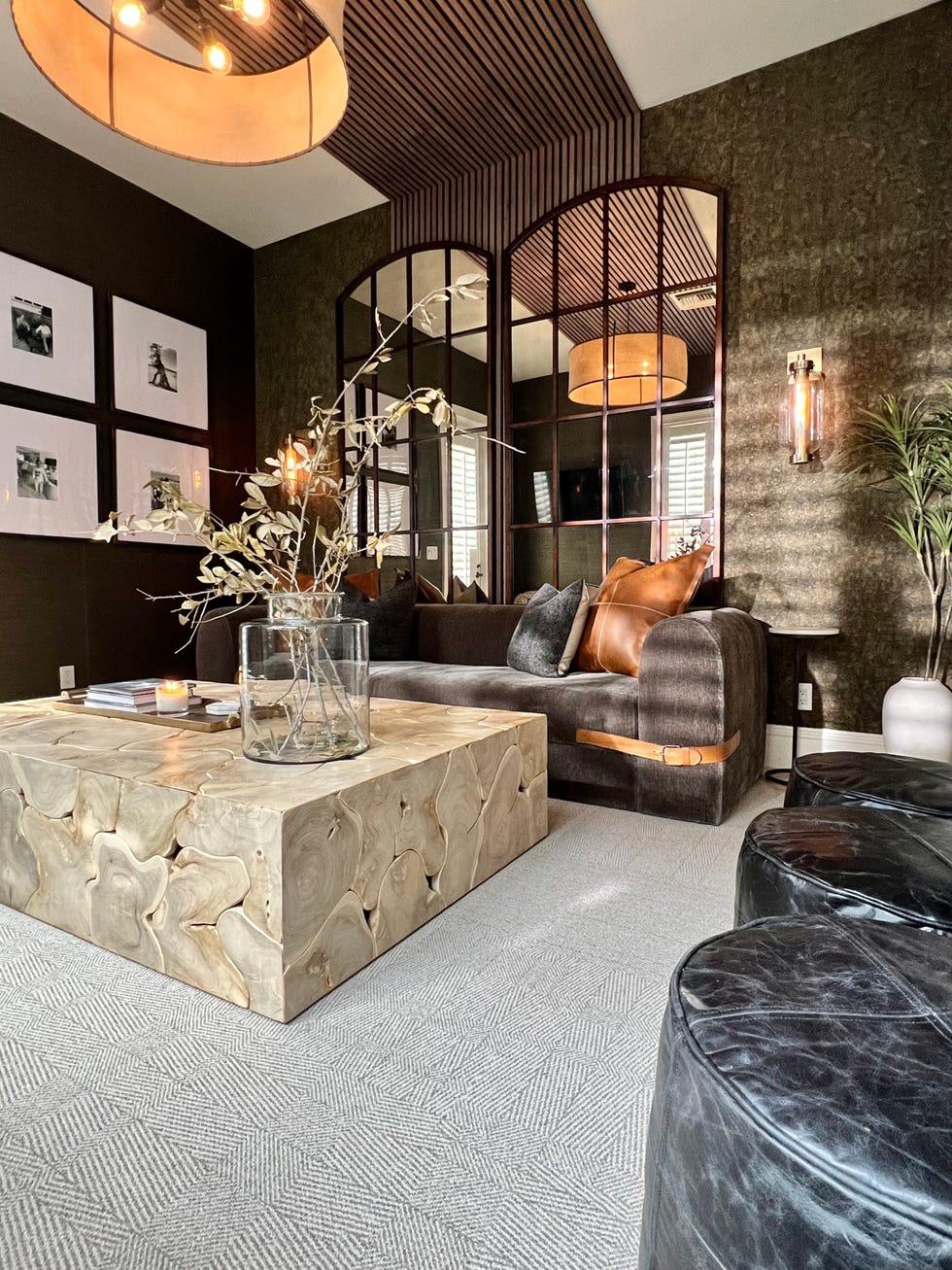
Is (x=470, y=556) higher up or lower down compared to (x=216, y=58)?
lower down

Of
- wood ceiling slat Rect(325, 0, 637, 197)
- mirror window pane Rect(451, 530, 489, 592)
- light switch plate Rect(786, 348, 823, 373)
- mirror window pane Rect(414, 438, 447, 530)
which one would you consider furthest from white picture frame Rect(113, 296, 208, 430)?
light switch plate Rect(786, 348, 823, 373)

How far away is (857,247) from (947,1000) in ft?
11.0

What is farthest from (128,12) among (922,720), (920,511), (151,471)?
(922,720)

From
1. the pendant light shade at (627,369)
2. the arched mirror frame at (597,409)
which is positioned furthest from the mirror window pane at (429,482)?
the pendant light shade at (627,369)

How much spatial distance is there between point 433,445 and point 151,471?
1799mm

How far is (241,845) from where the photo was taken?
1.27 m

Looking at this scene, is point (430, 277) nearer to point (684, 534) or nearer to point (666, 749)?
point (684, 534)

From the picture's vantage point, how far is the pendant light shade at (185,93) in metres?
1.89

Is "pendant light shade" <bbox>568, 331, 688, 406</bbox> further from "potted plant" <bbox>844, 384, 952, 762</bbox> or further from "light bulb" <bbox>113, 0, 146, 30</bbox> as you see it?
"light bulb" <bbox>113, 0, 146, 30</bbox>

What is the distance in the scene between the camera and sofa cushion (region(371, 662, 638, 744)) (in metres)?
2.53

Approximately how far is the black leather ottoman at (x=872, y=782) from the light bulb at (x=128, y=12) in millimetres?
2488

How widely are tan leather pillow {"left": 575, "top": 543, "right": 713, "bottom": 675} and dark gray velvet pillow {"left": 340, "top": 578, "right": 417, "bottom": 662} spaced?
1.04 metres

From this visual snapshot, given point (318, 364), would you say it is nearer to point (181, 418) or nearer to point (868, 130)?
point (181, 418)

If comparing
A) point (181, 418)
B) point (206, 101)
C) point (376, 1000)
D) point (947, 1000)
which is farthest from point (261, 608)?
Result: point (947, 1000)
